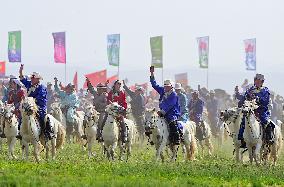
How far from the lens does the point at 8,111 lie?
80.8ft

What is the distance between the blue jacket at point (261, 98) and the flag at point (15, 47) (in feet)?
107

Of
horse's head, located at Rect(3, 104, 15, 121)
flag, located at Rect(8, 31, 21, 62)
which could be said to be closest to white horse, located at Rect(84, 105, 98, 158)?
horse's head, located at Rect(3, 104, 15, 121)

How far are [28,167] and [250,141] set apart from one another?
7793 mm

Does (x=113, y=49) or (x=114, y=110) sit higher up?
(x=113, y=49)


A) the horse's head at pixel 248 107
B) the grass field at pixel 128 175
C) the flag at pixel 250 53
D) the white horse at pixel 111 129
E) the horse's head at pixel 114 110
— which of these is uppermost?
the flag at pixel 250 53

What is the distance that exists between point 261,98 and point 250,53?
3414cm

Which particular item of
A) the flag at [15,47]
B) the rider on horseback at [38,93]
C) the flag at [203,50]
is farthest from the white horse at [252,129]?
the flag at [203,50]

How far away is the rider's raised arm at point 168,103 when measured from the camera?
23.6m

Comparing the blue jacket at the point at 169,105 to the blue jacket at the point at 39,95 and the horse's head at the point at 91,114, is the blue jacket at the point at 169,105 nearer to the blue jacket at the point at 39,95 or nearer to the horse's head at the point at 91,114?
the blue jacket at the point at 39,95

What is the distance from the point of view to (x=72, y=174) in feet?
59.2

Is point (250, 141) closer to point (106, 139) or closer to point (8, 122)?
point (106, 139)

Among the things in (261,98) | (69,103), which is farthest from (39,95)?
(69,103)

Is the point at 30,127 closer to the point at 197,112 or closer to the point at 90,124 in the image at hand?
the point at 90,124

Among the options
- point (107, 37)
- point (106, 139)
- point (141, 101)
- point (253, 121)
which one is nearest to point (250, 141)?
point (253, 121)
